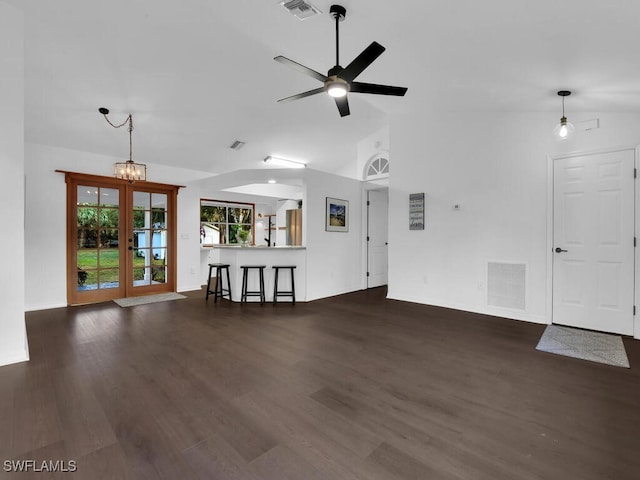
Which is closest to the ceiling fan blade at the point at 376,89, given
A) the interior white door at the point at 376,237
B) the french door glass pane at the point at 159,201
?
the interior white door at the point at 376,237

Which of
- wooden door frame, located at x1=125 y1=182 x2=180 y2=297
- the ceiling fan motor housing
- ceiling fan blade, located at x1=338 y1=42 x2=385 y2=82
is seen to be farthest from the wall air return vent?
wooden door frame, located at x1=125 y1=182 x2=180 y2=297

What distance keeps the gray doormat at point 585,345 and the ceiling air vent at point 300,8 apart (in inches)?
158

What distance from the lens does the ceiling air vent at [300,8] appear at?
2631 millimetres

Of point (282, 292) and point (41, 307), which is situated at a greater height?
point (282, 292)

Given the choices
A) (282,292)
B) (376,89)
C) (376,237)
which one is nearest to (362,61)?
(376,89)

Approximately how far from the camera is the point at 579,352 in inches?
127

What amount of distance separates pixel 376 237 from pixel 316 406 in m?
5.13

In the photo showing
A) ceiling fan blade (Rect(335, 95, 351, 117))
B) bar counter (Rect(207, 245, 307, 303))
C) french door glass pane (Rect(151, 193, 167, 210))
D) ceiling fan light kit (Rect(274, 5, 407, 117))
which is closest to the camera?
ceiling fan light kit (Rect(274, 5, 407, 117))

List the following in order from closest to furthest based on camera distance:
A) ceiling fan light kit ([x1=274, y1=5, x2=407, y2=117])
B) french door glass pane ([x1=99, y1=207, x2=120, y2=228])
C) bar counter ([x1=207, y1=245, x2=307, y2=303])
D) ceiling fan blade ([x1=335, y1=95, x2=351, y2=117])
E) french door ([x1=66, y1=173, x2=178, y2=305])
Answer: ceiling fan light kit ([x1=274, y1=5, x2=407, y2=117]) → ceiling fan blade ([x1=335, y1=95, x2=351, y2=117]) → french door ([x1=66, y1=173, x2=178, y2=305]) → bar counter ([x1=207, y1=245, x2=307, y2=303]) → french door glass pane ([x1=99, y1=207, x2=120, y2=228])

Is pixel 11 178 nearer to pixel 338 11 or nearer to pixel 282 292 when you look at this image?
pixel 338 11

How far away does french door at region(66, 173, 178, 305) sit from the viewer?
5.38m

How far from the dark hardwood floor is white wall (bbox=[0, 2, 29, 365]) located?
0.36m

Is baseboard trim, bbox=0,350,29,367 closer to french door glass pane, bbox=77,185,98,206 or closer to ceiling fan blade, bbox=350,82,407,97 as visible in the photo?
french door glass pane, bbox=77,185,98,206

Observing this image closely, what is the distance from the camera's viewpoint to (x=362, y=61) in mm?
2521
